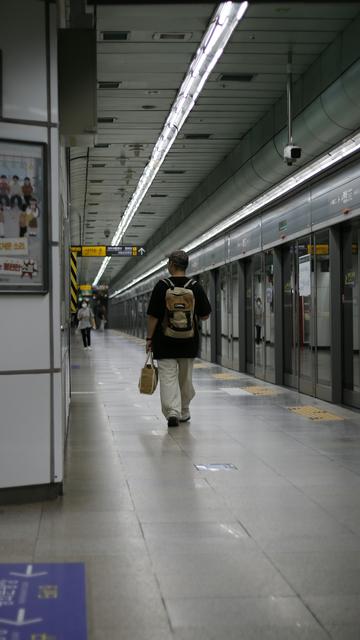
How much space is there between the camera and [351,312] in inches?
365

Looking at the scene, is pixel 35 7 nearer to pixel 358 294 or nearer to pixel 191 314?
pixel 191 314

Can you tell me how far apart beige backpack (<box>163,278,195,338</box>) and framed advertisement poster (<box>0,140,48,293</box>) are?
2805 mm

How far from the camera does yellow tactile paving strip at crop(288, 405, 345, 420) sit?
8.45 metres

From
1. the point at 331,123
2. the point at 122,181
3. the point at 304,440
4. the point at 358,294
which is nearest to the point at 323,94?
the point at 331,123

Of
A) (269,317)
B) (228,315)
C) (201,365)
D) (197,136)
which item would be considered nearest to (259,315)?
(269,317)

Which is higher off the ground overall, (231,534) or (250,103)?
(250,103)

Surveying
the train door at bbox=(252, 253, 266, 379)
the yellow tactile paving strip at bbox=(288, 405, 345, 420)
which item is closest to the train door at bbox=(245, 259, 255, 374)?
the train door at bbox=(252, 253, 266, 379)

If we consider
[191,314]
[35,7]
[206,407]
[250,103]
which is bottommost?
[206,407]

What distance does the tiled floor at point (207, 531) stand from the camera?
2.89m

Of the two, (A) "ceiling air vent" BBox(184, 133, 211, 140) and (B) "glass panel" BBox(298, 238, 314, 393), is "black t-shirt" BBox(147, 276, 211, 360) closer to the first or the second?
(B) "glass panel" BBox(298, 238, 314, 393)

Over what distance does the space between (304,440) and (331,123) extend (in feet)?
10.5

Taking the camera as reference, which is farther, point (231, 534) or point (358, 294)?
point (358, 294)

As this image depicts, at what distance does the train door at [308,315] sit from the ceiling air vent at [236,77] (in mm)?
2094

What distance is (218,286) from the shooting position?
18.4m
